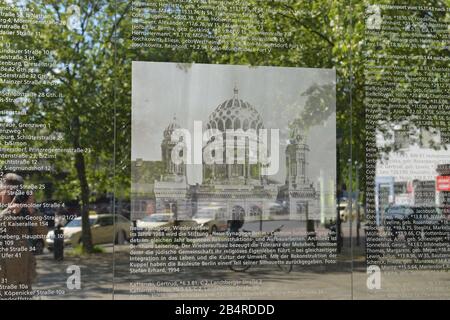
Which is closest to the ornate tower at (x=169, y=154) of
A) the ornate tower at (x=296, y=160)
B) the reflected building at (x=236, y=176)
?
the reflected building at (x=236, y=176)

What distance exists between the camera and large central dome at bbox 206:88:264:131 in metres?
6.90

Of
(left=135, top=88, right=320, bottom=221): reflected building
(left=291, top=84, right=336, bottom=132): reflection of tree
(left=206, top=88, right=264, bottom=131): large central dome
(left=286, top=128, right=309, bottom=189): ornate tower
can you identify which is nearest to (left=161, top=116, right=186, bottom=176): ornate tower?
(left=135, top=88, right=320, bottom=221): reflected building

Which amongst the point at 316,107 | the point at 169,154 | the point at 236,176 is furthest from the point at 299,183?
the point at 169,154

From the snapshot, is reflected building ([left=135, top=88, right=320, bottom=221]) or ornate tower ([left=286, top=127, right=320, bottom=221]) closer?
reflected building ([left=135, top=88, right=320, bottom=221])

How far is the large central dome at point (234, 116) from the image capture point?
690 cm

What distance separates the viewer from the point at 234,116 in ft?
22.6

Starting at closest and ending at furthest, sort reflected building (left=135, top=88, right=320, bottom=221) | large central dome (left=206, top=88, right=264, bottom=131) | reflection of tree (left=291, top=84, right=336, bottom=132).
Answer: reflected building (left=135, top=88, right=320, bottom=221), large central dome (left=206, top=88, right=264, bottom=131), reflection of tree (left=291, top=84, right=336, bottom=132)

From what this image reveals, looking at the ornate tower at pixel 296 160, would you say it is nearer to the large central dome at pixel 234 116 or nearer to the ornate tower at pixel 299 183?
the ornate tower at pixel 299 183

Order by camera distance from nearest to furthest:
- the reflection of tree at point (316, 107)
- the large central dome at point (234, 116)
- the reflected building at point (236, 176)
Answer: the reflected building at point (236, 176), the large central dome at point (234, 116), the reflection of tree at point (316, 107)

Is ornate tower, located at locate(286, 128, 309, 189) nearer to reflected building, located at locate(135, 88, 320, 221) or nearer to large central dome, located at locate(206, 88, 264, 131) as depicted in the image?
reflected building, located at locate(135, 88, 320, 221)

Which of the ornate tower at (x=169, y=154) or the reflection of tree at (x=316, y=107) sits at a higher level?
the reflection of tree at (x=316, y=107)

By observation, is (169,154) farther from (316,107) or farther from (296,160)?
(316,107)

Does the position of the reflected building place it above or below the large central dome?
below

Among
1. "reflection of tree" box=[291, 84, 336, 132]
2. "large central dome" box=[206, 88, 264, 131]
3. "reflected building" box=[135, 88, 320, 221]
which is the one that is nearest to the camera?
"reflected building" box=[135, 88, 320, 221]
